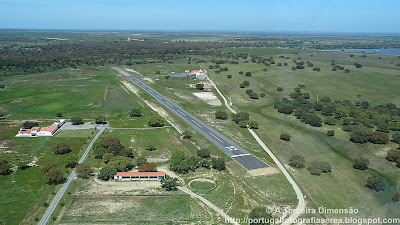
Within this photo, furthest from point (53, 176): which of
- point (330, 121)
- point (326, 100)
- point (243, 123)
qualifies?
point (326, 100)

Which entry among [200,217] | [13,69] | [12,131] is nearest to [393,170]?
[200,217]

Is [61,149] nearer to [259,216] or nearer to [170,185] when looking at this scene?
[170,185]

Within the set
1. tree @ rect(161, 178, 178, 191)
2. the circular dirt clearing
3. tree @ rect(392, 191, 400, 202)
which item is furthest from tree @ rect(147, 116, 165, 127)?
tree @ rect(392, 191, 400, 202)

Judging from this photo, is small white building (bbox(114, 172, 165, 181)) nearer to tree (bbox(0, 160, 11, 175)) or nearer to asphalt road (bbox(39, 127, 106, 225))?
asphalt road (bbox(39, 127, 106, 225))

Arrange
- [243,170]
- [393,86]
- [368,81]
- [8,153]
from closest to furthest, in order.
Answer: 1. [243,170]
2. [8,153]
3. [393,86]
4. [368,81]

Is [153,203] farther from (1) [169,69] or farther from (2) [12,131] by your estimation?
(1) [169,69]
